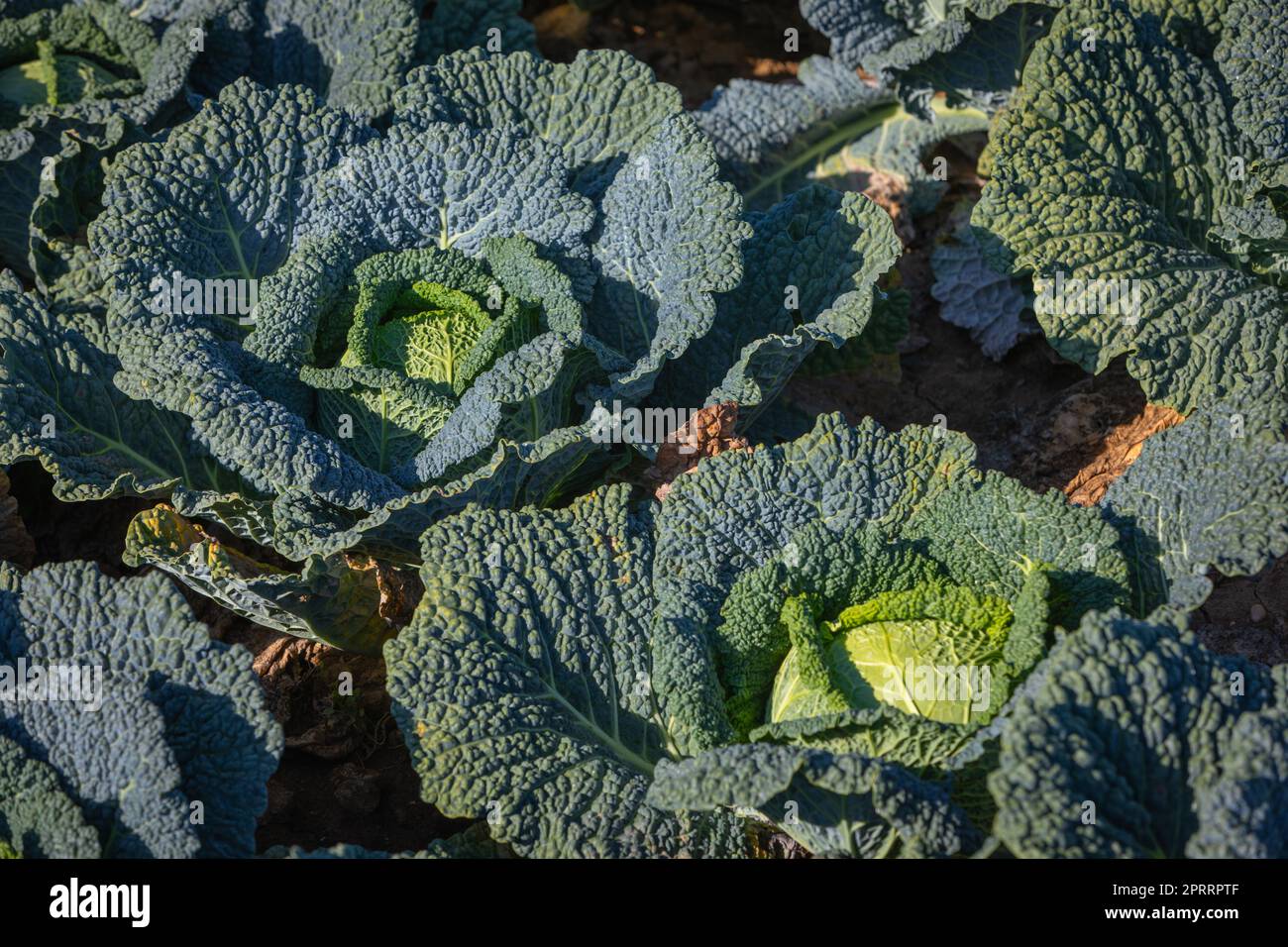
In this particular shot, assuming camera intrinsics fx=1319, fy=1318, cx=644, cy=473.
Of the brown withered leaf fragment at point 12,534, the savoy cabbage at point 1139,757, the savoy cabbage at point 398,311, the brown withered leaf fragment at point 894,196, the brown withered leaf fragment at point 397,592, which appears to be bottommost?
the savoy cabbage at point 1139,757

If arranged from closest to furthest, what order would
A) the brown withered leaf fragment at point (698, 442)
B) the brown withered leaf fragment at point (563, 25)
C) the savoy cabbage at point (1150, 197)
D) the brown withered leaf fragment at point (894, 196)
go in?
1. the brown withered leaf fragment at point (698, 442)
2. the savoy cabbage at point (1150, 197)
3. the brown withered leaf fragment at point (894, 196)
4. the brown withered leaf fragment at point (563, 25)

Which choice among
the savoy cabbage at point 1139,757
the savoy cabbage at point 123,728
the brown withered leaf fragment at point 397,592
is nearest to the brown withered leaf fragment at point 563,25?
the brown withered leaf fragment at point 397,592

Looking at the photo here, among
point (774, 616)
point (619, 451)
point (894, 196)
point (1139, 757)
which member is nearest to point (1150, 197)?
point (894, 196)

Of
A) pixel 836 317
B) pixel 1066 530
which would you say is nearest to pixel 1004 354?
pixel 836 317

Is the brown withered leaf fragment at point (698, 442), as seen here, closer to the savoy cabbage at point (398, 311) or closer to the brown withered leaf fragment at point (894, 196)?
the savoy cabbage at point (398, 311)

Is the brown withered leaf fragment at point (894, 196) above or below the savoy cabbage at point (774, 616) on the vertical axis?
above

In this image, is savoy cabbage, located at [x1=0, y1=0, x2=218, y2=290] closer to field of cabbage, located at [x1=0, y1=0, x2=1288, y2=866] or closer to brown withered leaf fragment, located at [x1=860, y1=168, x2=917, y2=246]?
field of cabbage, located at [x1=0, y1=0, x2=1288, y2=866]

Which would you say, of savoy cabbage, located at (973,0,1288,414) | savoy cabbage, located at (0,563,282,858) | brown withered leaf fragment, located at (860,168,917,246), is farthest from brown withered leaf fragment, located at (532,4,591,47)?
savoy cabbage, located at (0,563,282,858)
